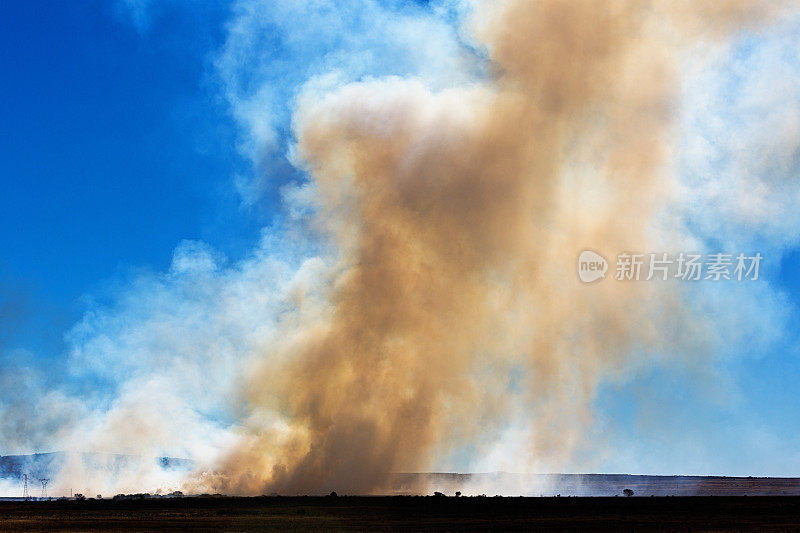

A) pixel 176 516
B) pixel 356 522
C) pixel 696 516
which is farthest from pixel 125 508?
pixel 696 516

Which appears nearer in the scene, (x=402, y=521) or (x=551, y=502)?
(x=402, y=521)

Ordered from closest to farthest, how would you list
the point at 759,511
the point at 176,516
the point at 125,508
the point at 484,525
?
the point at 484,525, the point at 176,516, the point at 759,511, the point at 125,508

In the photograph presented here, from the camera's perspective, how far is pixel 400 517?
114812mm

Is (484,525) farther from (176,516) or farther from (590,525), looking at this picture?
(176,516)

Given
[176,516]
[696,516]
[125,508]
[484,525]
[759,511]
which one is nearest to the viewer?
[484,525]

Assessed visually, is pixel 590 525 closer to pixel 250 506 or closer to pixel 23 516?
pixel 250 506

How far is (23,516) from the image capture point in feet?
433

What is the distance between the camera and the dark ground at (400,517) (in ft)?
321

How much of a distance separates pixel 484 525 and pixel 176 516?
166 ft

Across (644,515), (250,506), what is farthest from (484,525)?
(250,506)

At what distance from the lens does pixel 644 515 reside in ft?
380

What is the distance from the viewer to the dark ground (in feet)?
321

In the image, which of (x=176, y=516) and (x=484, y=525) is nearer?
(x=484, y=525)

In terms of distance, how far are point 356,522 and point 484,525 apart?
699 inches
